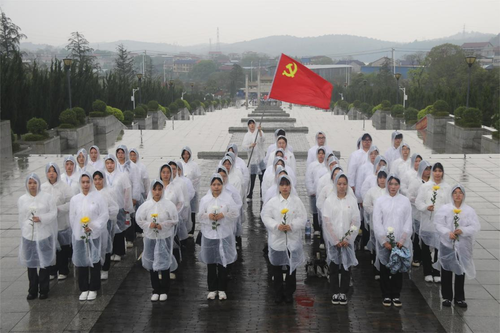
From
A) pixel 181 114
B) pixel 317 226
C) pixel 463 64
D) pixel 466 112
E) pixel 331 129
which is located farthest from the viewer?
pixel 463 64

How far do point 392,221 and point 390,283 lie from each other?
2.52 ft

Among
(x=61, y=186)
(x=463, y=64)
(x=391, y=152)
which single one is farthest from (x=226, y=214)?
(x=463, y=64)

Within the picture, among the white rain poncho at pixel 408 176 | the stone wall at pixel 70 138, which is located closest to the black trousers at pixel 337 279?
the white rain poncho at pixel 408 176

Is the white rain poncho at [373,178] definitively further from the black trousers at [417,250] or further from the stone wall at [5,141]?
the stone wall at [5,141]

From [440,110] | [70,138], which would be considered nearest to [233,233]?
[70,138]

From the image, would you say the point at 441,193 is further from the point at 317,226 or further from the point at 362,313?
the point at 317,226

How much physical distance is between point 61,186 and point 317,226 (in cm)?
Answer: 433

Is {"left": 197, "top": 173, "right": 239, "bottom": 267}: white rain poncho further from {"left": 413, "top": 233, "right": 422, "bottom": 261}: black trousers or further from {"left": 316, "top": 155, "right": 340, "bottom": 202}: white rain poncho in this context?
{"left": 413, "top": 233, "right": 422, "bottom": 261}: black trousers

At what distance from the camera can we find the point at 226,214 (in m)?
7.37

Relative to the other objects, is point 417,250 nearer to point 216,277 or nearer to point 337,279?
point 337,279

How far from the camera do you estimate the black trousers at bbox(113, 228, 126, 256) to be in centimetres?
888

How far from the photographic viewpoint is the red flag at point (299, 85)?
35.8 ft

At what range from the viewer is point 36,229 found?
7355 mm

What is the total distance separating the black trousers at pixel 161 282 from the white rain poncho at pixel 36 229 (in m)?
1.29
